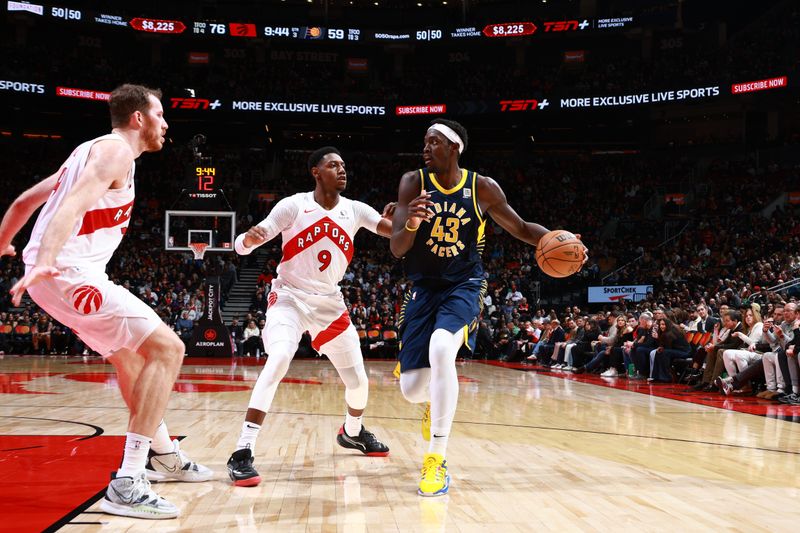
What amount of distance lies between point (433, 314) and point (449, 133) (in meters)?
1.11

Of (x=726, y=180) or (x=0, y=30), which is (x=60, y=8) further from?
(x=726, y=180)

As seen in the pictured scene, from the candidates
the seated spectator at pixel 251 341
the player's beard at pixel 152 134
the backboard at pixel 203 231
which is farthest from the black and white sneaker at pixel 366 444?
the seated spectator at pixel 251 341

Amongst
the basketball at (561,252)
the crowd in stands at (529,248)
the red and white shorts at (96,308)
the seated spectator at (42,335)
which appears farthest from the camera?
the crowd in stands at (529,248)

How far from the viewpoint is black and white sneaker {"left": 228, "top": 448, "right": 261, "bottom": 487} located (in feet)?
12.9

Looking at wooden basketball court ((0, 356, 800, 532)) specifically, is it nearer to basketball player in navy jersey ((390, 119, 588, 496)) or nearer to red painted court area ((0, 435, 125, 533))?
red painted court area ((0, 435, 125, 533))

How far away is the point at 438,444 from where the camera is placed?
3.99m

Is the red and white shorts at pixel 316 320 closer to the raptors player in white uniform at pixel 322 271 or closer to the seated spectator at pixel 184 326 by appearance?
the raptors player in white uniform at pixel 322 271

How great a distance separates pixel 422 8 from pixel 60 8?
15780 millimetres

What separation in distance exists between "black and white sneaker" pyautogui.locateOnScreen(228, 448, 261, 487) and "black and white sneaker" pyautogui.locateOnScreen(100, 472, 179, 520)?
0.62 m

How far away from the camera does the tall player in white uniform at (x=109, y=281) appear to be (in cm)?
330

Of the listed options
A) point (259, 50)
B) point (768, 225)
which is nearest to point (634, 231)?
point (768, 225)

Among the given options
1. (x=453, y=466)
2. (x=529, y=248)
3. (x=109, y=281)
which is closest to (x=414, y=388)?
(x=453, y=466)

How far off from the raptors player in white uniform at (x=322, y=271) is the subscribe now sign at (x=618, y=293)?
18.3 meters

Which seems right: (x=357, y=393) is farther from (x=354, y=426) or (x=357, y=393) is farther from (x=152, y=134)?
(x=152, y=134)
